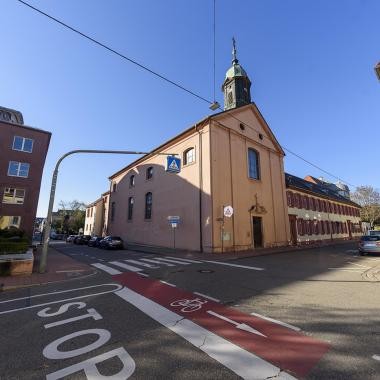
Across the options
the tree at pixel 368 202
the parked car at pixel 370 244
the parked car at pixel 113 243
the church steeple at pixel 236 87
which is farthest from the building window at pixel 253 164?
the tree at pixel 368 202

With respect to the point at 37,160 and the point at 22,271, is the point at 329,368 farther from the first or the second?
the point at 37,160

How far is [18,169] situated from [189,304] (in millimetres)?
26712

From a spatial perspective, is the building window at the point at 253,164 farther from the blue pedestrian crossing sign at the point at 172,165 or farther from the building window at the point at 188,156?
the blue pedestrian crossing sign at the point at 172,165

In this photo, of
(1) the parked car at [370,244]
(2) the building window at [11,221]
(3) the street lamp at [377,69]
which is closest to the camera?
(3) the street lamp at [377,69]

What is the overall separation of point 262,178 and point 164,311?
20597 mm

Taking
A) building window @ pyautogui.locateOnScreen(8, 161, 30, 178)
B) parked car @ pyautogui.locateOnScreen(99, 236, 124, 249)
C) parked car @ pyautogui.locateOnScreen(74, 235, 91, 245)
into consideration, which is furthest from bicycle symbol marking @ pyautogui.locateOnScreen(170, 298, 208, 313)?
parked car @ pyautogui.locateOnScreen(74, 235, 91, 245)

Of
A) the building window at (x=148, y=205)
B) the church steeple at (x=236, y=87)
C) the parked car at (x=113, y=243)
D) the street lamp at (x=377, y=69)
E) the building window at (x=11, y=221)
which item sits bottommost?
the parked car at (x=113, y=243)

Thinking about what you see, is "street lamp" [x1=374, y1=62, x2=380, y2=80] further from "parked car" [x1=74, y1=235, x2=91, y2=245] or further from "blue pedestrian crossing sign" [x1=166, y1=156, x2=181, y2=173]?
"parked car" [x1=74, y1=235, x2=91, y2=245]

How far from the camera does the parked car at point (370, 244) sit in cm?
1619

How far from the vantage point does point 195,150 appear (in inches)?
819

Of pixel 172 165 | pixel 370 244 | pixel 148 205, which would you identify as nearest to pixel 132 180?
pixel 148 205

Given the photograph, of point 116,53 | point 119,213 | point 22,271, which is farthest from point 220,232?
point 119,213

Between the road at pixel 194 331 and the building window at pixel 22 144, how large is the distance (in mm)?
22958

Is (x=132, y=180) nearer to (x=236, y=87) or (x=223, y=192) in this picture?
(x=223, y=192)
